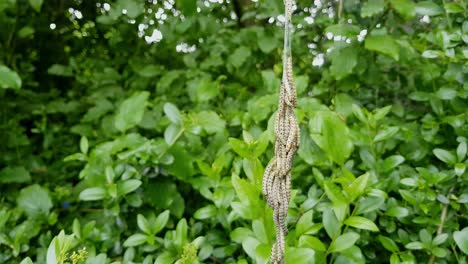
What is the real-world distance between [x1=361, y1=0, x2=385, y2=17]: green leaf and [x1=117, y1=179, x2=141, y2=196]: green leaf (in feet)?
2.05

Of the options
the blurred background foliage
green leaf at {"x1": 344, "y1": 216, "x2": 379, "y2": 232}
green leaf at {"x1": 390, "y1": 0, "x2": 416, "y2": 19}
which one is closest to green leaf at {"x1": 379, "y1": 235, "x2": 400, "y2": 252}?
the blurred background foliage

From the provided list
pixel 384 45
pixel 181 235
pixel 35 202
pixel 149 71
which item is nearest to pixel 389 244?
pixel 181 235

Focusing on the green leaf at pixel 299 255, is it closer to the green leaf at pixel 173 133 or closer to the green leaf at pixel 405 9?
the green leaf at pixel 173 133

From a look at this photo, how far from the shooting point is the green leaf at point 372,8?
3.60 feet

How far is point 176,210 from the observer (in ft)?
3.43

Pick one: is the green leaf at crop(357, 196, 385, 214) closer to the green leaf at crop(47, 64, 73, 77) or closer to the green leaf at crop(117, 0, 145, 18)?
the green leaf at crop(117, 0, 145, 18)

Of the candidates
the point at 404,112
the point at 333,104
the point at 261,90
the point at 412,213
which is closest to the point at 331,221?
the point at 412,213

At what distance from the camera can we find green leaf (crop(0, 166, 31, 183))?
1.34m

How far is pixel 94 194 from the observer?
0.96 metres

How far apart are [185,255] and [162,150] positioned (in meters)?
0.30

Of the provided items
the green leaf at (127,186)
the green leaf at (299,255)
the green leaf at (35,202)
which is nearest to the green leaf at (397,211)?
the green leaf at (299,255)

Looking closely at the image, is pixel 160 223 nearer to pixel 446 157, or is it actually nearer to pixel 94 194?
pixel 94 194

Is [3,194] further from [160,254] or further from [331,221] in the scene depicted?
[331,221]

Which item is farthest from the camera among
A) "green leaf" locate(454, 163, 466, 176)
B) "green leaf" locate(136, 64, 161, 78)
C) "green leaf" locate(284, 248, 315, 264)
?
"green leaf" locate(136, 64, 161, 78)
